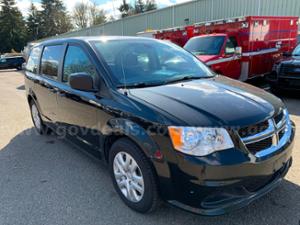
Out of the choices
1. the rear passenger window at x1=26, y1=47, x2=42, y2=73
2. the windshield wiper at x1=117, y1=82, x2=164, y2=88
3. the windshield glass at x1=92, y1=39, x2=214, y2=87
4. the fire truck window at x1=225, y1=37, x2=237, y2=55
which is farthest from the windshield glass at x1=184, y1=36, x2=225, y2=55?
the windshield wiper at x1=117, y1=82, x2=164, y2=88

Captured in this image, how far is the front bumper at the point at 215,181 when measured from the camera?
7.36 ft

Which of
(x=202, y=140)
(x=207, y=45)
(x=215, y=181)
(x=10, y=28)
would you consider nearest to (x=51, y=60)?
(x=202, y=140)

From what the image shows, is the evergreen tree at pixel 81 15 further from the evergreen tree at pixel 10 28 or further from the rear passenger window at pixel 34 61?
the rear passenger window at pixel 34 61

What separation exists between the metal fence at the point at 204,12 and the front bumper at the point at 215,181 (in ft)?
43.9

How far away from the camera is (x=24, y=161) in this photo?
4.26m

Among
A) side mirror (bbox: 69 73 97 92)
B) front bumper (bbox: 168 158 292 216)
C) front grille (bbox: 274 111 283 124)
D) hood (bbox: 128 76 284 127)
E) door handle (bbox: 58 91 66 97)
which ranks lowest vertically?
front bumper (bbox: 168 158 292 216)

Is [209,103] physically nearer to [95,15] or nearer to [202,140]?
[202,140]

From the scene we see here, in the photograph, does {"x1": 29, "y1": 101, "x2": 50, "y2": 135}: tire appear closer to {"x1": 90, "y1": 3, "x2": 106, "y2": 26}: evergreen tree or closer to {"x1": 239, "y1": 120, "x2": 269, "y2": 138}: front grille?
{"x1": 239, "y1": 120, "x2": 269, "y2": 138}: front grille

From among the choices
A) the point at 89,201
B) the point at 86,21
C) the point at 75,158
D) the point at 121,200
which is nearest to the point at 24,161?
the point at 75,158

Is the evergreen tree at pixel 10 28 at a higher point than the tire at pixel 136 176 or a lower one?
higher

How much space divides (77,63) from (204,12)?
1553cm

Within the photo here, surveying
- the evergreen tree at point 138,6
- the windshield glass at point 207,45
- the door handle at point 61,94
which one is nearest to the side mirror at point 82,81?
the door handle at point 61,94

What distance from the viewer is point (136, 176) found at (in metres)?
2.74

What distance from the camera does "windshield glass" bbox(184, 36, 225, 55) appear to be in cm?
833
